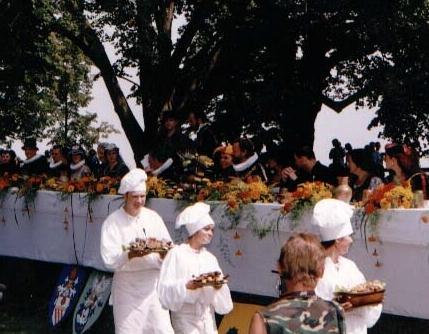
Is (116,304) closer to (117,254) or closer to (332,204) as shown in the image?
(117,254)

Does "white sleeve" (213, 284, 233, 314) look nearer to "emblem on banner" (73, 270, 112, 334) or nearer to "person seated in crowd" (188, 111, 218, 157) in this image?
"emblem on banner" (73, 270, 112, 334)

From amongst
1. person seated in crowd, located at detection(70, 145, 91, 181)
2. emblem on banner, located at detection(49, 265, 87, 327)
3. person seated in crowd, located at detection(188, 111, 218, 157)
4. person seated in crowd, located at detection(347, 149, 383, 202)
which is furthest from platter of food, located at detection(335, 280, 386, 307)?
person seated in crowd, located at detection(70, 145, 91, 181)

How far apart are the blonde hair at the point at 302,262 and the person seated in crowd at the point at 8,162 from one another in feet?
37.6

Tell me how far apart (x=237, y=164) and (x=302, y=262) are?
21.9ft

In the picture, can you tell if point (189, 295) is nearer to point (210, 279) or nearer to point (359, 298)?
point (210, 279)

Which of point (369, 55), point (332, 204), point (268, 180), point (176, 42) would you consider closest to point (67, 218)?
point (268, 180)

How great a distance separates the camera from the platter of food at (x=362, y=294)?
17.5 ft

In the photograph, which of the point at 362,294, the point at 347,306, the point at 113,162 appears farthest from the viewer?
the point at 113,162

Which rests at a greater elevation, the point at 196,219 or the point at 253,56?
the point at 253,56

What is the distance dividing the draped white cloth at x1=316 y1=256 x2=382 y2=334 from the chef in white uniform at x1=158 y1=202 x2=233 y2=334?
1474 mm

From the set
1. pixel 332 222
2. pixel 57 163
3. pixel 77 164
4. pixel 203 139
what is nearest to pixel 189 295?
pixel 332 222

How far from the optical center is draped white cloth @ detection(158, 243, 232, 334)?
22.5ft

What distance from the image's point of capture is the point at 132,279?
809 centimetres

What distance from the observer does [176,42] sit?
22.3 m
